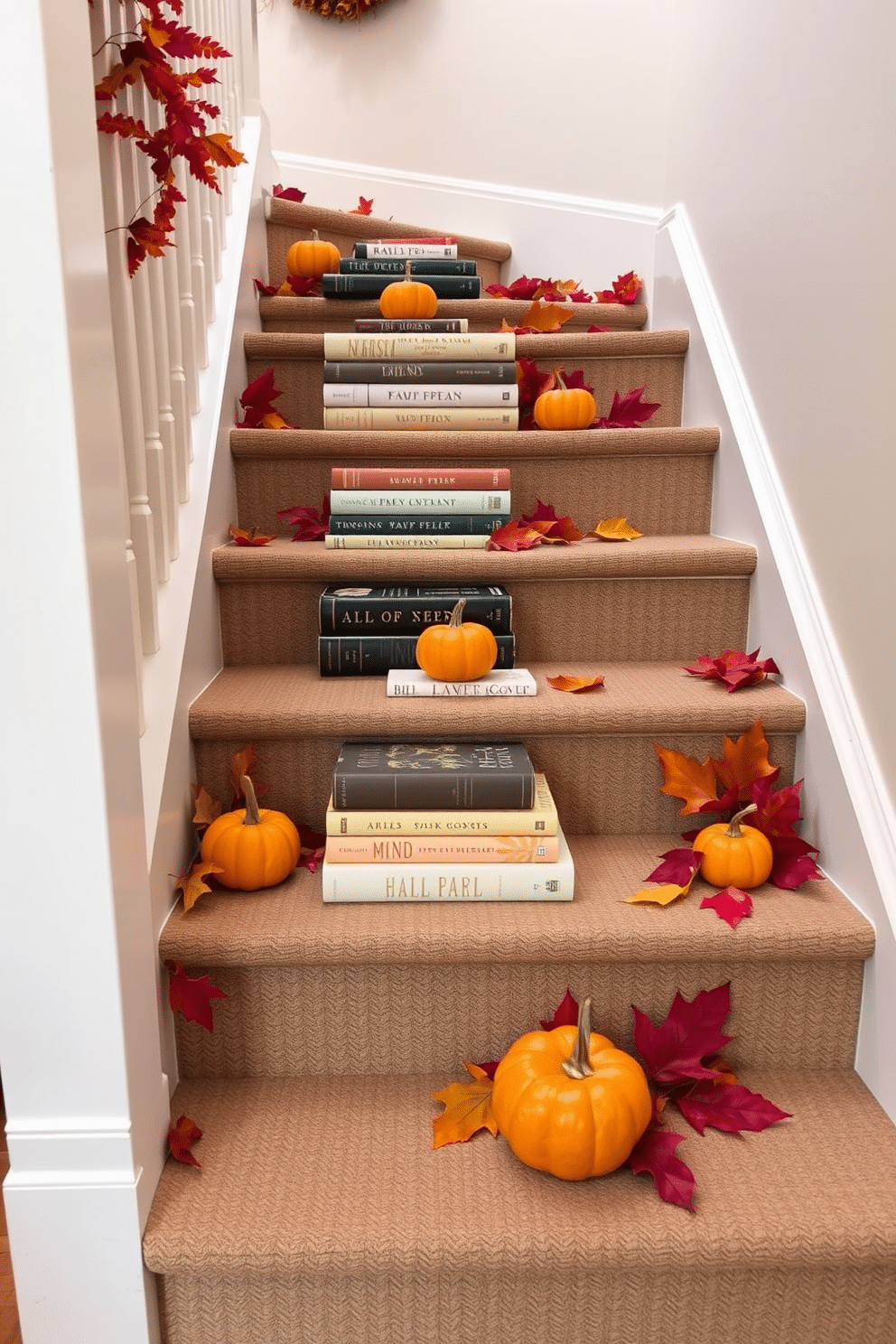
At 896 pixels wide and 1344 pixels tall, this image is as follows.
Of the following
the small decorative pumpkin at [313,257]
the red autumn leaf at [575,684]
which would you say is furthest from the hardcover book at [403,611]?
the small decorative pumpkin at [313,257]

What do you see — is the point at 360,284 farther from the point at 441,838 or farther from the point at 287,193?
the point at 441,838

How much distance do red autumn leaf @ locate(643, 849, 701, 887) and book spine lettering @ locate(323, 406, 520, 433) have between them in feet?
2.70

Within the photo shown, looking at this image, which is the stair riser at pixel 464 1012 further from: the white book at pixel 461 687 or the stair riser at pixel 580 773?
the white book at pixel 461 687

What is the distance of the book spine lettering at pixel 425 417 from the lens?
1.64 m

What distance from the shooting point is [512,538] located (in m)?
1.45

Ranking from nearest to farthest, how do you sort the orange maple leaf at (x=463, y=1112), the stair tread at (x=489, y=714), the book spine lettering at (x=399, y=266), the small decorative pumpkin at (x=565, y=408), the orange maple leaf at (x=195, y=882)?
the orange maple leaf at (x=463, y=1112)
the orange maple leaf at (x=195, y=882)
the stair tread at (x=489, y=714)
the small decorative pumpkin at (x=565, y=408)
the book spine lettering at (x=399, y=266)

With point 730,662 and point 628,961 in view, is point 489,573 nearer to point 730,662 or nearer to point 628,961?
point 730,662

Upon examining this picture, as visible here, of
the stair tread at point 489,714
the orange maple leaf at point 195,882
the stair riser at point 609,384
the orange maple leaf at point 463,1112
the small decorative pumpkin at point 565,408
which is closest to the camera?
the orange maple leaf at point 463,1112

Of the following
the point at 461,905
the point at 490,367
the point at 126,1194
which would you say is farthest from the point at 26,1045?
the point at 490,367

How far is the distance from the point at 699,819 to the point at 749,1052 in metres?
0.30

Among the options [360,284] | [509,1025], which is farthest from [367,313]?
Answer: [509,1025]

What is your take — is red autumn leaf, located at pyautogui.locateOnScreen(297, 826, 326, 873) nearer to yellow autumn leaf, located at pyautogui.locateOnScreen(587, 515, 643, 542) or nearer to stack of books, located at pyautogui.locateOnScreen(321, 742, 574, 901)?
stack of books, located at pyautogui.locateOnScreen(321, 742, 574, 901)

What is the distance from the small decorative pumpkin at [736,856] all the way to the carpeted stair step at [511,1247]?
29 cm

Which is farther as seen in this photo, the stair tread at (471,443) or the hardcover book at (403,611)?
the stair tread at (471,443)
